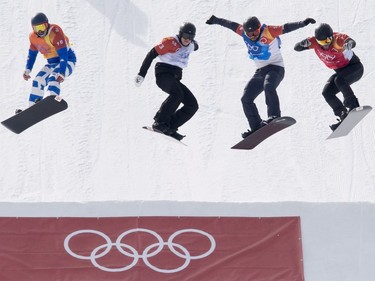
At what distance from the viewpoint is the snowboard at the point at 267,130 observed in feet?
33.3

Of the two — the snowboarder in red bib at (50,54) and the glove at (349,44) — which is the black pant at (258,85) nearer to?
the glove at (349,44)

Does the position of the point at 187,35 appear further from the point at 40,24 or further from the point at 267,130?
the point at 40,24

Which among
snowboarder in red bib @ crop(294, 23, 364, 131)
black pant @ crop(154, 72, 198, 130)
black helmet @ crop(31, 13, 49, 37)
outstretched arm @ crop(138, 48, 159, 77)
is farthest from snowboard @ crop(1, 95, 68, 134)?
snowboarder in red bib @ crop(294, 23, 364, 131)

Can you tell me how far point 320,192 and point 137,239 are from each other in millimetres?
3119

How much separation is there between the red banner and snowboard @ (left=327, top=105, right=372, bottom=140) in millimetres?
1587

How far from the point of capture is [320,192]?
11547mm

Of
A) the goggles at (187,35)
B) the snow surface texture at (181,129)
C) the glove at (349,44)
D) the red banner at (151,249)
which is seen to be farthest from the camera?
the snow surface texture at (181,129)

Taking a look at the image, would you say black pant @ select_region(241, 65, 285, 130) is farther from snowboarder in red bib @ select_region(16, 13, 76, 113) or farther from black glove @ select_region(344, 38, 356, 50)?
snowboarder in red bib @ select_region(16, 13, 76, 113)

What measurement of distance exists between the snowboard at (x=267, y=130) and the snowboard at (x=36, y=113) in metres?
2.03

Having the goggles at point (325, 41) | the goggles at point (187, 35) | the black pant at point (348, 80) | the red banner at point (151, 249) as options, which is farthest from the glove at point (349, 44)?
the red banner at point (151, 249)

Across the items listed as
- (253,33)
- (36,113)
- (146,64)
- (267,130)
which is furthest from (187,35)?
(36,113)

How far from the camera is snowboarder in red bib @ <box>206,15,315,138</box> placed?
10.2 metres

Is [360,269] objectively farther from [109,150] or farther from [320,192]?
[109,150]

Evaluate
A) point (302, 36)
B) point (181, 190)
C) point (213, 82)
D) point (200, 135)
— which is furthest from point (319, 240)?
point (302, 36)
